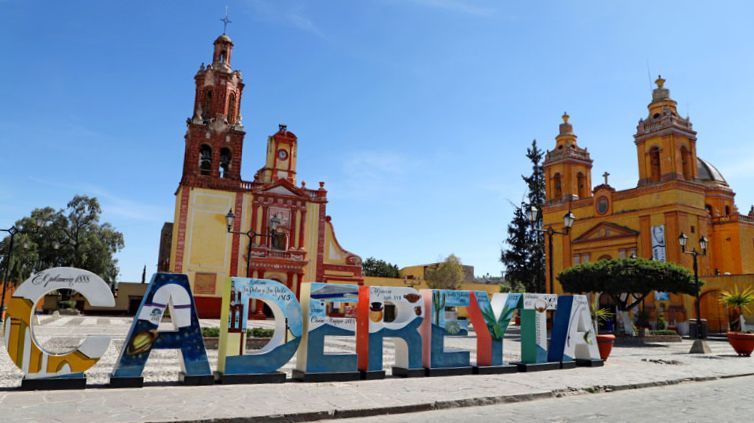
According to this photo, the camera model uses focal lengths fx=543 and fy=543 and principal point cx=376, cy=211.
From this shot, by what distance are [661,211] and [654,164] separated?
4185mm

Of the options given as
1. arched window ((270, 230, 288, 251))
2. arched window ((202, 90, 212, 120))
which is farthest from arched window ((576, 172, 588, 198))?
arched window ((202, 90, 212, 120))

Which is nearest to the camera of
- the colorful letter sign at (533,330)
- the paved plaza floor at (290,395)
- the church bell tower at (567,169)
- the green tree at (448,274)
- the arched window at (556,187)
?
the paved plaza floor at (290,395)

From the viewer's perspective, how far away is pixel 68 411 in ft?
21.2

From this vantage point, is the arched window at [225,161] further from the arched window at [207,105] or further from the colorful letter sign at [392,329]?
the colorful letter sign at [392,329]

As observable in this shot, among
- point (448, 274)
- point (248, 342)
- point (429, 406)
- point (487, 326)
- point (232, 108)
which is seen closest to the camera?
point (429, 406)

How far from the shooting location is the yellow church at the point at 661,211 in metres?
34.5

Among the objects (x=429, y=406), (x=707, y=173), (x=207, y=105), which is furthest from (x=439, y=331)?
(x=707, y=173)

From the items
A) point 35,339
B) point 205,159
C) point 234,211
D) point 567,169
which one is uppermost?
point 567,169

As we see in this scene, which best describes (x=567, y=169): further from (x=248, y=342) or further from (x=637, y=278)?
(x=248, y=342)

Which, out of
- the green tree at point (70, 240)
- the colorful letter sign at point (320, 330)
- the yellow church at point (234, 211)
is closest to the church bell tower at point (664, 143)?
the yellow church at point (234, 211)

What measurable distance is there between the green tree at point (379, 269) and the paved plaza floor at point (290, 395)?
61710 millimetres

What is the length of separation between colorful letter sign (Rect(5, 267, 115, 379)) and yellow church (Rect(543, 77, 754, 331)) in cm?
2695

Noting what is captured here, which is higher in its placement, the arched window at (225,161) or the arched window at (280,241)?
the arched window at (225,161)

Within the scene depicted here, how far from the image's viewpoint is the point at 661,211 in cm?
3544
